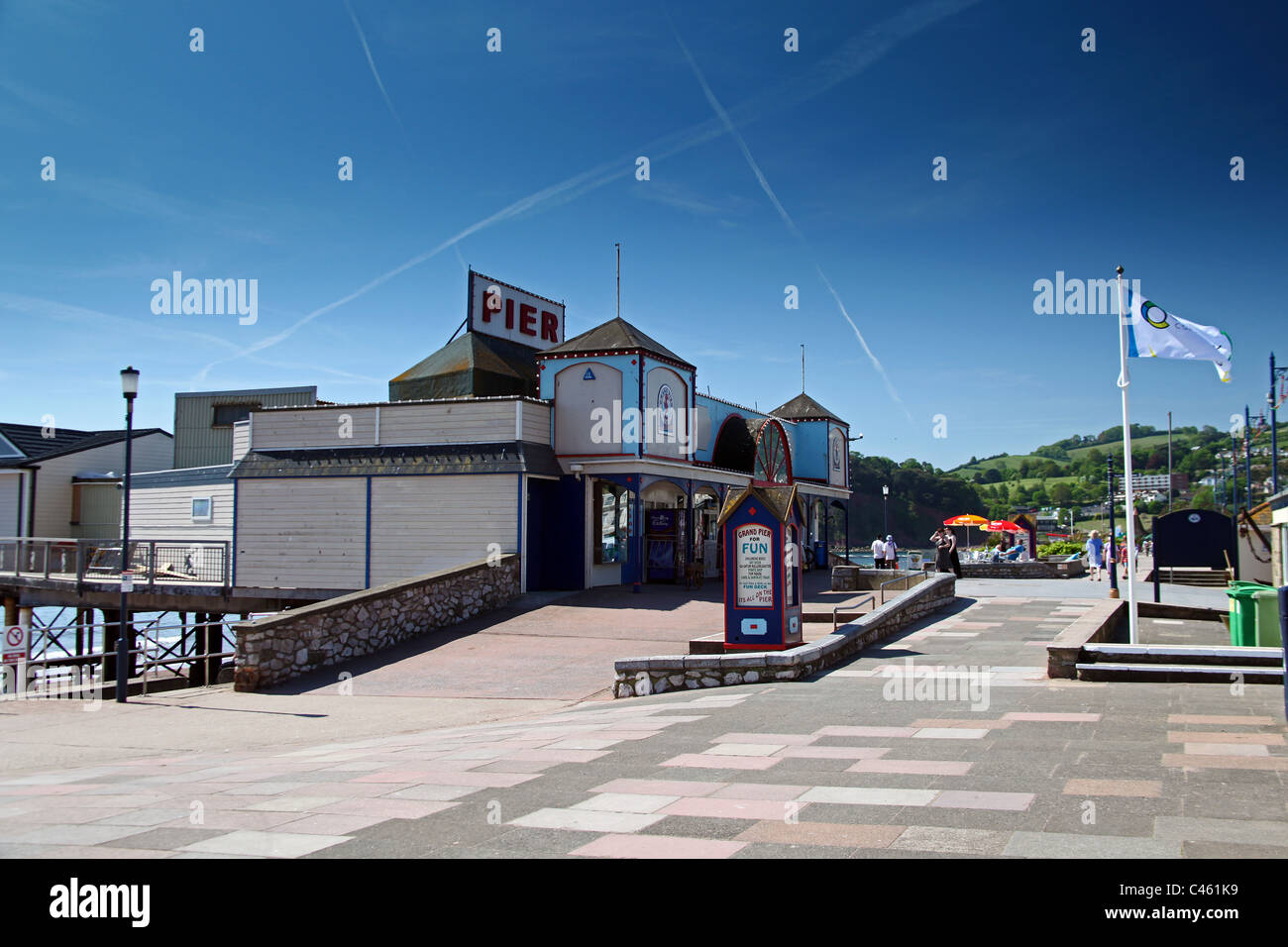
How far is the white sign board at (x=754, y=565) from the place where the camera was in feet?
42.5

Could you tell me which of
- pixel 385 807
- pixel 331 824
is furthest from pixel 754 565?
pixel 331 824

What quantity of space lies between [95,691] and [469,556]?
310 inches

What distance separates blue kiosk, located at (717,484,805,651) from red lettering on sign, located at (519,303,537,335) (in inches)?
743

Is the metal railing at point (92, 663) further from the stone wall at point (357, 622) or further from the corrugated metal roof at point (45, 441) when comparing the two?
the corrugated metal roof at point (45, 441)

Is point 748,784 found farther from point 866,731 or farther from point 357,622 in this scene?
point 357,622

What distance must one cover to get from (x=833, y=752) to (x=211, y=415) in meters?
39.8

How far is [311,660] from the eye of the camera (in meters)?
15.2

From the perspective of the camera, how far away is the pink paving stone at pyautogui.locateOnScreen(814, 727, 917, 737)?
808cm

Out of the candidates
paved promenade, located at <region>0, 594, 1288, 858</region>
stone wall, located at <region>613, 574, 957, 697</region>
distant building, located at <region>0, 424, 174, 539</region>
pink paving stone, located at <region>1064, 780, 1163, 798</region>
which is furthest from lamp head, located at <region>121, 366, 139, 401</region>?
distant building, located at <region>0, 424, 174, 539</region>

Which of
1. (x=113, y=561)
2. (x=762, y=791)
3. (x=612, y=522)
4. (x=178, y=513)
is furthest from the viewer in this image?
(x=178, y=513)

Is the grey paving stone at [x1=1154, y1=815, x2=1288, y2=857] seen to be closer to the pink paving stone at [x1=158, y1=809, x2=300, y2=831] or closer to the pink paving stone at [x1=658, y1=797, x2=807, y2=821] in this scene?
the pink paving stone at [x1=658, y1=797, x2=807, y2=821]

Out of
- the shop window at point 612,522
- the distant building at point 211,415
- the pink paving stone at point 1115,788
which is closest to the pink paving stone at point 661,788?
the pink paving stone at point 1115,788

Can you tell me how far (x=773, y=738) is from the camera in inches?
320

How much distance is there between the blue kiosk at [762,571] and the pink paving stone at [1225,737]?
586cm
